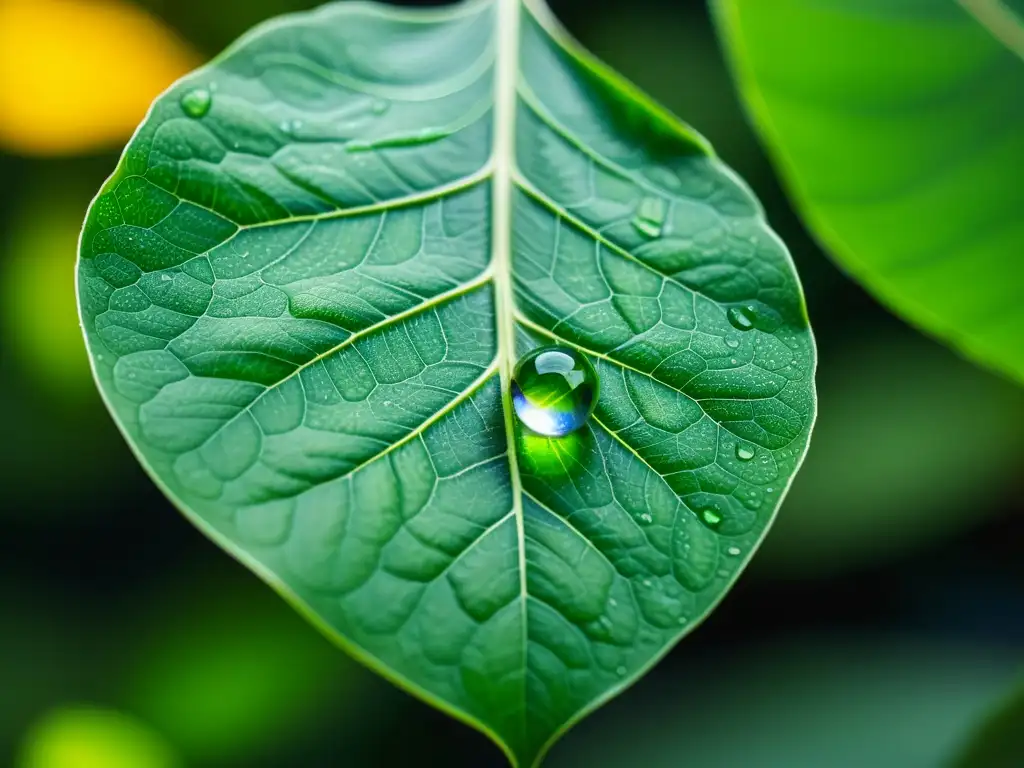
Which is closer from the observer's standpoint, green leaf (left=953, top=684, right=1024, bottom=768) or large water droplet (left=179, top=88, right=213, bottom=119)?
large water droplet (left=179, top=88, right=213, bottom=119)

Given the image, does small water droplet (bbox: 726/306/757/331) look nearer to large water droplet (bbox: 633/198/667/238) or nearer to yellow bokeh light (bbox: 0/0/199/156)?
large water droplet (bbox: 633/198/667/238)

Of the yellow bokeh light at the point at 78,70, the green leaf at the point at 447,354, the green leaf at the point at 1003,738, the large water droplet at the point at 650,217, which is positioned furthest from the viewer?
the yellow bokeh light at the point at 78,70

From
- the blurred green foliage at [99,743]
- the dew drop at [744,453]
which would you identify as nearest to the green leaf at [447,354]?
the dew drop at [744,453]

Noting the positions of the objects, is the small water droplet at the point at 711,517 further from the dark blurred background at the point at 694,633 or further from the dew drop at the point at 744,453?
the dark blurred background at the point at 694,633

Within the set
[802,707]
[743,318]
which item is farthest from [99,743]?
[743,318]

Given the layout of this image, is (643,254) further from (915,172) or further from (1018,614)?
(1018,614)

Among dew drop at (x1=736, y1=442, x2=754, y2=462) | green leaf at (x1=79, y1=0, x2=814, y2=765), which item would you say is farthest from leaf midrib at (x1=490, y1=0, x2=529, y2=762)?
dew drop at (x1=736, y1=442, x2=754, y2=462)
